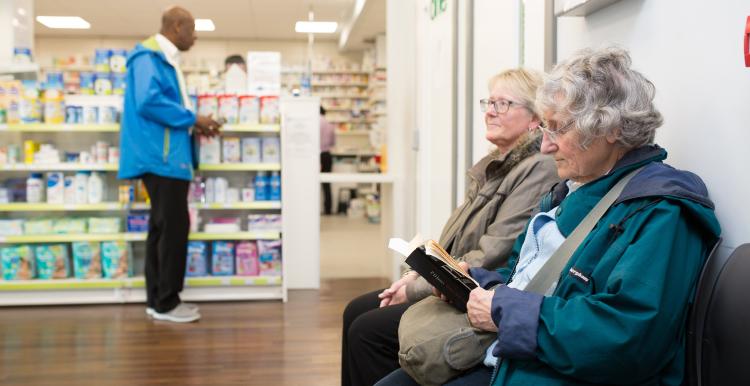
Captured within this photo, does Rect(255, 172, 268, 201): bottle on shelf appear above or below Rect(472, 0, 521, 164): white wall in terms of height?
below

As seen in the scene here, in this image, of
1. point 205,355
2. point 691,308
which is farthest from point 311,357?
point 691,308

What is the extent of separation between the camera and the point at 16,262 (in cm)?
484

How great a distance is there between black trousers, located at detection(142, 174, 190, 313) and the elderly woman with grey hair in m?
3.14

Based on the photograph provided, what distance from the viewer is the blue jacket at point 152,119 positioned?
14.0ft

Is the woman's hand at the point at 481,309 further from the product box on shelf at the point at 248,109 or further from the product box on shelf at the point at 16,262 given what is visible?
the product box on shelf at the point at 16,262

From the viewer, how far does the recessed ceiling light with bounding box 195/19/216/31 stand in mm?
12420

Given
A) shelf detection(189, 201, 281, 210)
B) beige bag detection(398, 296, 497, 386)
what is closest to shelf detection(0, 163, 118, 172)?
shelf detection(189, 201, 281, 210)

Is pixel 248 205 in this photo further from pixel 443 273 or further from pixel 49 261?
pixel 443 273

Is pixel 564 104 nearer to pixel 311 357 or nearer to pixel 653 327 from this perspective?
pixel 653 327

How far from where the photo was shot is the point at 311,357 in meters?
3.72

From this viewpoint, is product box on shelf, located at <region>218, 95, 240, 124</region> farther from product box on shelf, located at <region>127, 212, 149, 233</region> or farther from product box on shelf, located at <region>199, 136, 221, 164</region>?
product box on shelf, located at <region>127, 212, 149, 233</region>

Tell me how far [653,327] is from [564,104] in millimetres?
538

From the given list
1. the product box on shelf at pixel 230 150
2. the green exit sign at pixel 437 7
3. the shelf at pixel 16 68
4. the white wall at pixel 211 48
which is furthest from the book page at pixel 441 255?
the white wall at pixel 211 48

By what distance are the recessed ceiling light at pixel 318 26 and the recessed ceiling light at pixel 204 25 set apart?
59.8 inches
